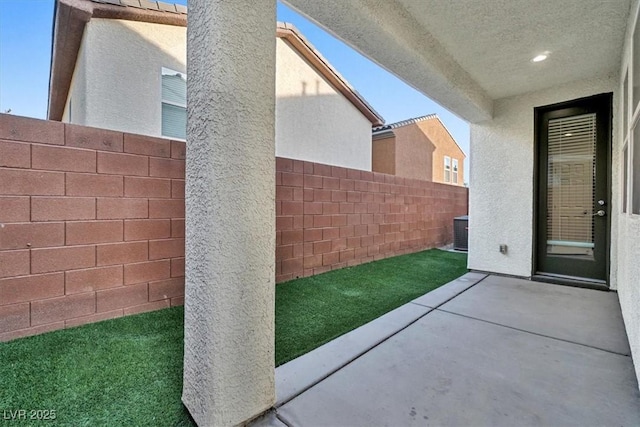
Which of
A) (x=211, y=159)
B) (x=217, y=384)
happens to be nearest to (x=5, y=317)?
(x=217, y=384)

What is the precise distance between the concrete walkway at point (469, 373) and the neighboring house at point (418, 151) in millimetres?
11409

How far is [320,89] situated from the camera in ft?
30.6

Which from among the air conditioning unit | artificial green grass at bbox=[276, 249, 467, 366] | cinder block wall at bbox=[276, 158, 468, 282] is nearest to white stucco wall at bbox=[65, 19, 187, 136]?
cinder block wall at bbox=[276, 158, 468, 282]

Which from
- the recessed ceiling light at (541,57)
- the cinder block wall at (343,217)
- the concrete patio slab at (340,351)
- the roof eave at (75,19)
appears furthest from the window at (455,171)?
the roof eave at (75,19)

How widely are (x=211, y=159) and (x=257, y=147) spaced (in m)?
0.26

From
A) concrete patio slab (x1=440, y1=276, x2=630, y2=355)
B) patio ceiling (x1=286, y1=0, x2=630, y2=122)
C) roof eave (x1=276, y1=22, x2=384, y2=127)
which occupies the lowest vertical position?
concrete patio slab (x1=440, y1=276, x2=630, y2=355)

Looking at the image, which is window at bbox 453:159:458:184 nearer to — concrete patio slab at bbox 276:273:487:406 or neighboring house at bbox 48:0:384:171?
neighboring house at bbox 48:0:384:171

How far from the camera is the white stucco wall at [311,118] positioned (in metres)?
8.20

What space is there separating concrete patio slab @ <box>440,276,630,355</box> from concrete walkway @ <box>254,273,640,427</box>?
0.07 ft

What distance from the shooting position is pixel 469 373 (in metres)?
2.23

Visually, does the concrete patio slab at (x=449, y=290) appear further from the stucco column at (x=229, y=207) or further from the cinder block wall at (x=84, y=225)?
the cinder block wall at (x=84, y=225)

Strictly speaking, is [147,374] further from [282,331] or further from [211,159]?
[211,159]

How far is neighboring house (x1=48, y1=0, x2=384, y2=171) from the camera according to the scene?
5.34m

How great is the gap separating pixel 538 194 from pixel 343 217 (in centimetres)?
329
